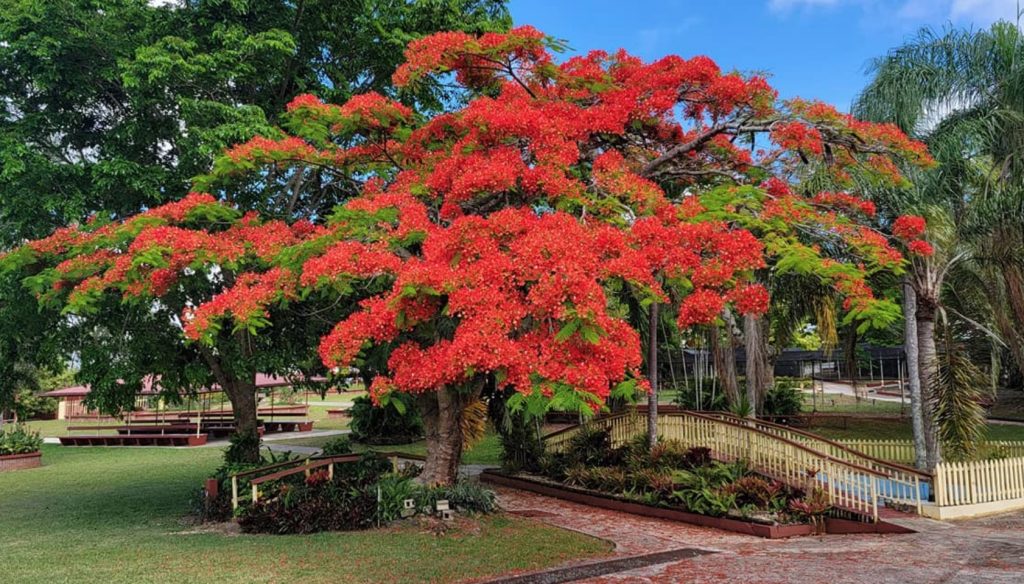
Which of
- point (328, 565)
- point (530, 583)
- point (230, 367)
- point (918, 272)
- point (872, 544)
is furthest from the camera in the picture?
point (918, 272)

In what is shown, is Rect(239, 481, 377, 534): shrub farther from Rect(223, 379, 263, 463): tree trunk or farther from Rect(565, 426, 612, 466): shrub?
Rect(565, 426, 612, 466): shrub

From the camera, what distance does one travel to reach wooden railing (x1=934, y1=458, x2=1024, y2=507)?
1081 centimetres

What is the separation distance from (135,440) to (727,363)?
860 inches

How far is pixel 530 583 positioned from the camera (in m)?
7.12

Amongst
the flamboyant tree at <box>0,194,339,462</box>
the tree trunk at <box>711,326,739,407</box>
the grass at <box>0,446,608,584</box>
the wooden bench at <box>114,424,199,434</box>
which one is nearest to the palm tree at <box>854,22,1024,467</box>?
the tree trunk at <box>711,326,739,407</box>

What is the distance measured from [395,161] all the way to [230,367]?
13.7 ft

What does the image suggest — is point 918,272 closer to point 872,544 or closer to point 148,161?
point 872,544

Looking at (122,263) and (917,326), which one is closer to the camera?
(122,263)

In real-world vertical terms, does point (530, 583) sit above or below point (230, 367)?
below

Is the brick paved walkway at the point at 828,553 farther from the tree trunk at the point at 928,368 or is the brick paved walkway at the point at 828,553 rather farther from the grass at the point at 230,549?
the tree trunk at the point at 928,368

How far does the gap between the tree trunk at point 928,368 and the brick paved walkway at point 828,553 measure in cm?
142

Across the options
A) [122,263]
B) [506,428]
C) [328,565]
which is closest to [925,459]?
[506,428]

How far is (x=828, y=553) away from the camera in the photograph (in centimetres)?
854

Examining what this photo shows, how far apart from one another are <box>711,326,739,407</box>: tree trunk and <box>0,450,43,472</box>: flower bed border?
62.5ft
